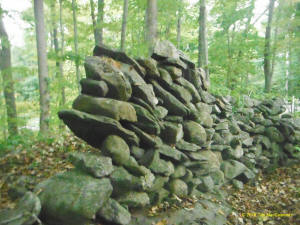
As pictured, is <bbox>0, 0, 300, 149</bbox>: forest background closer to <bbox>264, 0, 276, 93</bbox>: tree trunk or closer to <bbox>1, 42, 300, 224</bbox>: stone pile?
<bbox>264, 0, 276, 93</bbox>: tree trunk

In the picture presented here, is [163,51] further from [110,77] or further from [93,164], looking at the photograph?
[93,164]

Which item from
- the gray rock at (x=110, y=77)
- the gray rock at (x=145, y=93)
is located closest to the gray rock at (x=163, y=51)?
the gray rock at (x=145, y=93)

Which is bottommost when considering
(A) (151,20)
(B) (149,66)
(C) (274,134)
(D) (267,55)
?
(C) (274,134)

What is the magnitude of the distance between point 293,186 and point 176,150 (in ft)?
15.0

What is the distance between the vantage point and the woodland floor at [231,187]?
405 centimetres

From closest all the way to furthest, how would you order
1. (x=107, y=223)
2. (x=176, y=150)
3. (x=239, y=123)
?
1. (x=107, y=223)
2. (x=176, y=150)
3. (x=239, y=123)

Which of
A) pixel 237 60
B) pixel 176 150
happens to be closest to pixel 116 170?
pixel 176 150

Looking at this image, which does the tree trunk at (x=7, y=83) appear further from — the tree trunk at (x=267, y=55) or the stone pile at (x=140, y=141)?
the tree trunk at (x=267, y=55)

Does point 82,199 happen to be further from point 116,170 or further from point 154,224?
point 154,224

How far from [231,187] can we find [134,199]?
372 centimetres

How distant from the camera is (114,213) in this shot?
10.3 ft

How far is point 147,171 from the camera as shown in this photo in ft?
12.7

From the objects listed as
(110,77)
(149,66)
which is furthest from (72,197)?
(149,66)

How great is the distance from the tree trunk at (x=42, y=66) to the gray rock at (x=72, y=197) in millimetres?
4500
